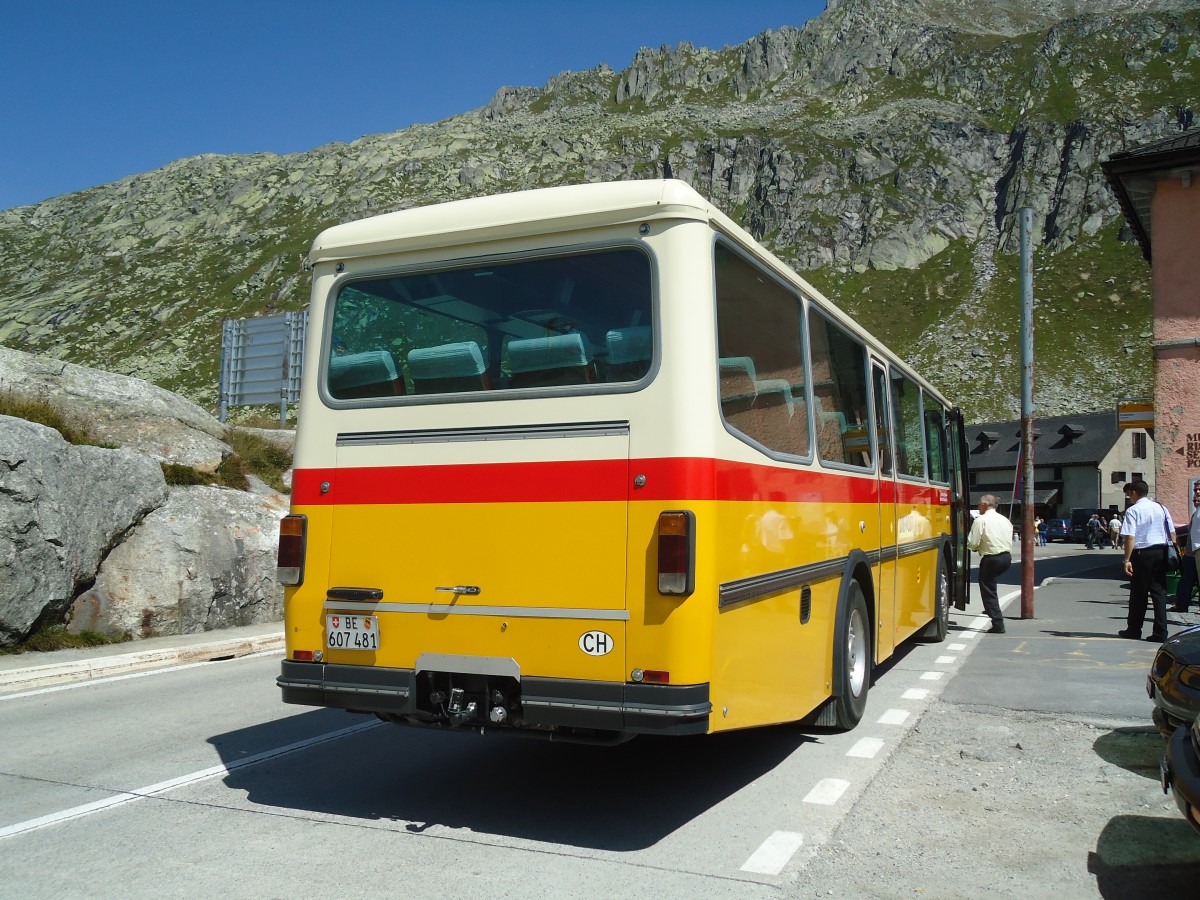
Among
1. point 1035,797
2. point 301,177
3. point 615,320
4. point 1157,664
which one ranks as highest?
point 301,177

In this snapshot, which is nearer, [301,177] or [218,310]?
[218,310]

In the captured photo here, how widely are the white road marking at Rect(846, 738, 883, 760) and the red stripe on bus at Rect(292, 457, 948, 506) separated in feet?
6.16

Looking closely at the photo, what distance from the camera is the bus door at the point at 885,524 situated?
321 inches

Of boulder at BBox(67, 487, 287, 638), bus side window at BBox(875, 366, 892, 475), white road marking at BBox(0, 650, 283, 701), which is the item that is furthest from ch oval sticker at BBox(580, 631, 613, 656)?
boulder at BBox(67, 487, 287, 638)

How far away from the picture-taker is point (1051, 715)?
7.81 metres

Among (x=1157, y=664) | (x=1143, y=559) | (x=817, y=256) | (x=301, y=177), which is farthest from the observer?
(x=301, y=177)

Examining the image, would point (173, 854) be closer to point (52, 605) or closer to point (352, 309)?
point (352, 309)

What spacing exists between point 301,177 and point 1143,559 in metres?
164

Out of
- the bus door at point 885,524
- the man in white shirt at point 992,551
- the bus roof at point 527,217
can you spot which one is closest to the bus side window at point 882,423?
the bus door at point 885,524

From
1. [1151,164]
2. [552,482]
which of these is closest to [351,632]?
[552,482]

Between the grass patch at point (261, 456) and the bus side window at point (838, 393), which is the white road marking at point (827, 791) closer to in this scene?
the bus side window at point (838, 393)

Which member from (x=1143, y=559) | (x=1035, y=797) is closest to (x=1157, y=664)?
(x=1035, y=797)

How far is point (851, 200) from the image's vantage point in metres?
139

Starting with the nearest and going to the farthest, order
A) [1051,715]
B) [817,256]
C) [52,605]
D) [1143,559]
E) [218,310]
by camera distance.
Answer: [1051,715], [52,605], [1143,559], [218,310], [817,256]
